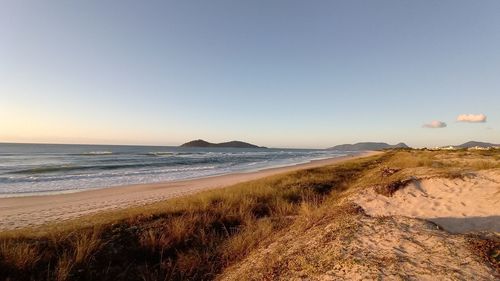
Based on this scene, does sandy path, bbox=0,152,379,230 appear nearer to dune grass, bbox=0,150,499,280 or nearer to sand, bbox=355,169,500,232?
dune grass, bbox=0,150,499,280

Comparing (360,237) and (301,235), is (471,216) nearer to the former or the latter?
(360,237)

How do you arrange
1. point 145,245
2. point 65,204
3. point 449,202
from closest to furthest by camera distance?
point 145,245 < point 449,202 < point 65,204

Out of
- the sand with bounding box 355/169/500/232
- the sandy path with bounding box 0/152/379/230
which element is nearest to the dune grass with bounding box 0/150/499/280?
the sand with bounding box 355/169/500/232

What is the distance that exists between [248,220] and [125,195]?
11268mm

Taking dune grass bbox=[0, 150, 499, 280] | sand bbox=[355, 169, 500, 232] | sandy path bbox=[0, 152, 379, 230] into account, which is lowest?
sandy path bbox=[0, 152, 379, 230]

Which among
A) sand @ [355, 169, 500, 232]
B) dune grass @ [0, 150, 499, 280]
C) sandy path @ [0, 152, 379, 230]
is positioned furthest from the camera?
sandy path @ [0, 152, 379, 230]

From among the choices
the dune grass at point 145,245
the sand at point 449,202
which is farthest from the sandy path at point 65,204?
the sand at point 449,202

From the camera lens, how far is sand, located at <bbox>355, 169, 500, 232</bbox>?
708cm

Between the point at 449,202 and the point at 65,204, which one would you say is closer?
the point at 449,202

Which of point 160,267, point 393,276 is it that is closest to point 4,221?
point 160,267

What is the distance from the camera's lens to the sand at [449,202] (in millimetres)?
7082

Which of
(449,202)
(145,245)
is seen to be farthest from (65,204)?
(449,202)

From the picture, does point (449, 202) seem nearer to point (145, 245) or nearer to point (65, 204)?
point (145, 245)

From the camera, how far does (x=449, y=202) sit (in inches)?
347
